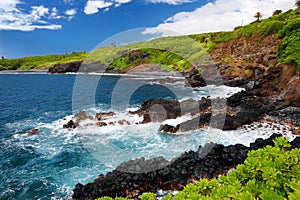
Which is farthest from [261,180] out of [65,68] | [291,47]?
[65,68]

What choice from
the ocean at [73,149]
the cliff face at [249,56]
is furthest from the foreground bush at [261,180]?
the cliff face at [249,56]

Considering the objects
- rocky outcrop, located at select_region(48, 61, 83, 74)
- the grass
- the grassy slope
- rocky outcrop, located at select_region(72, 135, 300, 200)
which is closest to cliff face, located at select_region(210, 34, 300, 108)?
the grassy slope

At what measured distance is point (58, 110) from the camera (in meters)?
38.1

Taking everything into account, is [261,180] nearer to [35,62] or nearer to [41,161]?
[41,161]

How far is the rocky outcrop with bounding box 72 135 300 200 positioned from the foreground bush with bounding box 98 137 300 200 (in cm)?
780

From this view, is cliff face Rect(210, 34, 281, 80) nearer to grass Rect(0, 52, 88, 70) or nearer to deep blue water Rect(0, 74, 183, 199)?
deep blue water Rect(0, 74, 183, 199)

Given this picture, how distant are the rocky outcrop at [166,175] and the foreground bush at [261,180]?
25.6 ft

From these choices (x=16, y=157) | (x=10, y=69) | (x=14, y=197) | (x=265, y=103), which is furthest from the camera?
(x=10, y=69)

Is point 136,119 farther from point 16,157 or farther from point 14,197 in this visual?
point 14,197

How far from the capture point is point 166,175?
528 inches

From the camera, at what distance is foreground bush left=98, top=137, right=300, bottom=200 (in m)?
4.21

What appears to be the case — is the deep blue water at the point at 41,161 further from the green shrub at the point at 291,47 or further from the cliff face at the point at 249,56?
the cliff face at the point at 249,56

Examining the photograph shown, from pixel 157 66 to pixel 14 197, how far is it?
95.3m

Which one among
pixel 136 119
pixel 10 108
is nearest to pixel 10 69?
pixel 10 108
